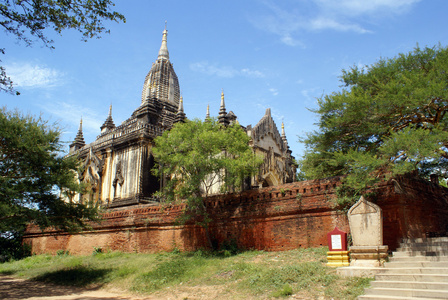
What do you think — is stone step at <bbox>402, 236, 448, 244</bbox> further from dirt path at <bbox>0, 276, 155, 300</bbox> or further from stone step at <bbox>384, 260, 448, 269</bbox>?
dirt path at <bbox>0, 276, 155, 300</bbox>

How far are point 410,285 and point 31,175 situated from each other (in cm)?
1307

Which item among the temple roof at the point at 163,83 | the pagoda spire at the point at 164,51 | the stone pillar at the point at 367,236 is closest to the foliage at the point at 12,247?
the temple roof at the point at 163,83

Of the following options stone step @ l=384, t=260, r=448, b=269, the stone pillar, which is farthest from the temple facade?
stone step @ l=384, t=260, r=448, b=269

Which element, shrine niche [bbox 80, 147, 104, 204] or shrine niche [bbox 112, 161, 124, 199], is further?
shrine niche [bbox 80, 147, 104, 204]

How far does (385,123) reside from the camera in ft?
43.0

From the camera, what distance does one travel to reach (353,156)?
38.9 ft

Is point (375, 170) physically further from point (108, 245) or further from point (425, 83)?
point (108, 245)

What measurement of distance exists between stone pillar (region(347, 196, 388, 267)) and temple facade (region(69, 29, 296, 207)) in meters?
11.5

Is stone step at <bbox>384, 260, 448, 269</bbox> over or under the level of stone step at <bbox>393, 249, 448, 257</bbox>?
under

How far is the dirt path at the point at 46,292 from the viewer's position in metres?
12.1

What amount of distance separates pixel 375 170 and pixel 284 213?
3529mm

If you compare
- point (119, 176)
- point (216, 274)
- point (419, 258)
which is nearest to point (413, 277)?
→ point (419, 258)

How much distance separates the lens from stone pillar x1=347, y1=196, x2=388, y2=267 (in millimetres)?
9461

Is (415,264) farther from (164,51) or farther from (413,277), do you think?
(164,51)
